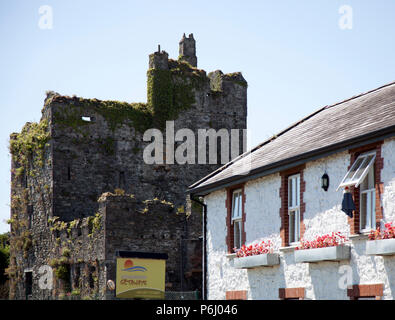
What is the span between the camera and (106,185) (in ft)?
138

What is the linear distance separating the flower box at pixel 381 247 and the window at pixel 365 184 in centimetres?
86

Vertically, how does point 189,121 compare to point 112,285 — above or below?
above

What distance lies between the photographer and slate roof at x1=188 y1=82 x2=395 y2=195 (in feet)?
56.8

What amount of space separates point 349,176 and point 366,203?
2.21ft

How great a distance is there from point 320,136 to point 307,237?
273cm

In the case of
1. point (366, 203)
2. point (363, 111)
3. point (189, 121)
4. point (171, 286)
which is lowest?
point (171, 286)

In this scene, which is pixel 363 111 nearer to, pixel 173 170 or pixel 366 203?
pixel 366 203

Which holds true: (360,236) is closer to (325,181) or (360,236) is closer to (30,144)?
(325,181)

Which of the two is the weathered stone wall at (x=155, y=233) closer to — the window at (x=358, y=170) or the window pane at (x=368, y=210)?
the window at (x=358, y=170)

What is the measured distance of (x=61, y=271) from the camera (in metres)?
36.9

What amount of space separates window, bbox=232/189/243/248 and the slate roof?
452mm

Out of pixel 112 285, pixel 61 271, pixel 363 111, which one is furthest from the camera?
pixel 61 271

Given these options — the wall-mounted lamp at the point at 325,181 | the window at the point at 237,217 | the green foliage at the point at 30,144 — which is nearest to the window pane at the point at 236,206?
the window at the point at 237,217
